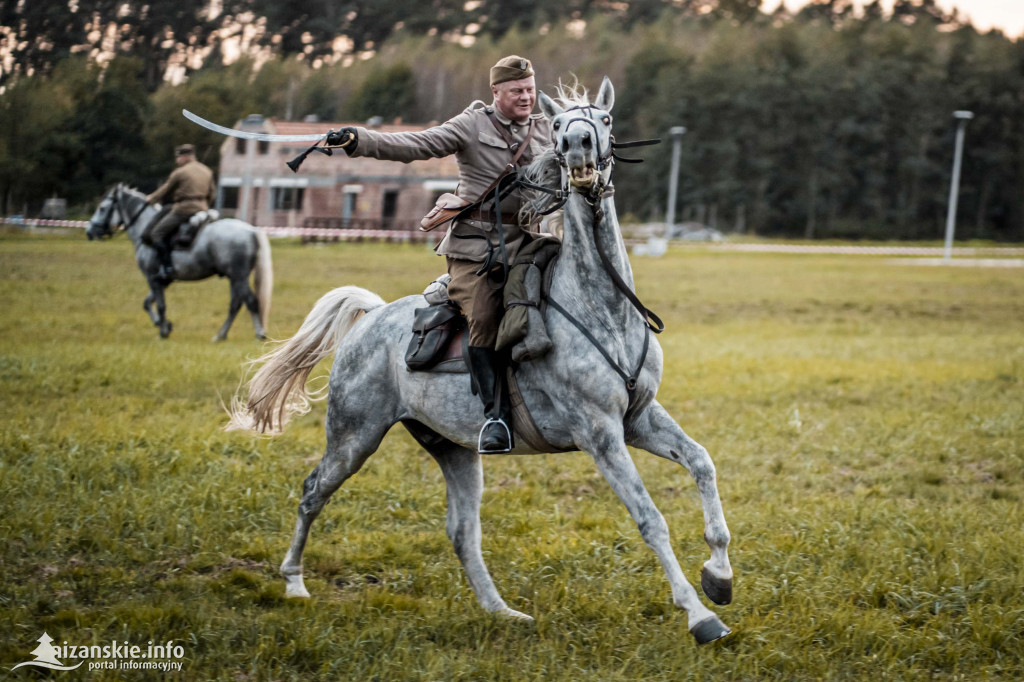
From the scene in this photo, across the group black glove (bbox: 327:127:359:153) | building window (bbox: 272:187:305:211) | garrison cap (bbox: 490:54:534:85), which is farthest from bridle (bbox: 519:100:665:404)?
building window (bbox: 272:187:305:211)

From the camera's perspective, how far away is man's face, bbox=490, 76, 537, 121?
217 inches

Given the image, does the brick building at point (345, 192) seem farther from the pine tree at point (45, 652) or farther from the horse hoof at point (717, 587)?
the horse hoof at point (717, 587)

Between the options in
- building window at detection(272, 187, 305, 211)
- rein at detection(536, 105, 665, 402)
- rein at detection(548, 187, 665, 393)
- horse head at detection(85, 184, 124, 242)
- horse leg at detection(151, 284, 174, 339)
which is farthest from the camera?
building window at detection(272, 187, 305, 211)

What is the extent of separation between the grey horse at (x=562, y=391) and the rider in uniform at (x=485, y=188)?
206mm

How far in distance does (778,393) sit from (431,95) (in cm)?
4110

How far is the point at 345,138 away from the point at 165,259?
13.2 meters

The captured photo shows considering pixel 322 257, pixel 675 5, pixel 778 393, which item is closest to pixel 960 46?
pixel 675 5

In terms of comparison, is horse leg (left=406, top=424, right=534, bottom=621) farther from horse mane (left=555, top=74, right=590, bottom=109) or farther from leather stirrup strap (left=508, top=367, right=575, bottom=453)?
horse mane (left=555, top=74, right=590, bottom=109)

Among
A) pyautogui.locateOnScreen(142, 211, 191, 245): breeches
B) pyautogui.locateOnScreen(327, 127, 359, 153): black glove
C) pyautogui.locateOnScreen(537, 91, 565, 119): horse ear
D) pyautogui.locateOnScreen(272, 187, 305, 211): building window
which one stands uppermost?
pyautogui.locateOnScreen(272, 187, 305, 211): building window

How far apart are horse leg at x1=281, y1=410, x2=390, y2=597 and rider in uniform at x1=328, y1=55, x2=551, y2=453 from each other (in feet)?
3.18

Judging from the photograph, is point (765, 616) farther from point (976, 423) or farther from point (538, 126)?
point (976, 423)

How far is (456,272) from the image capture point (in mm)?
5742

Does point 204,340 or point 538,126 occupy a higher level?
point 538,126

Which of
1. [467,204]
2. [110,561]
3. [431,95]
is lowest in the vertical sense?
[110,561]
